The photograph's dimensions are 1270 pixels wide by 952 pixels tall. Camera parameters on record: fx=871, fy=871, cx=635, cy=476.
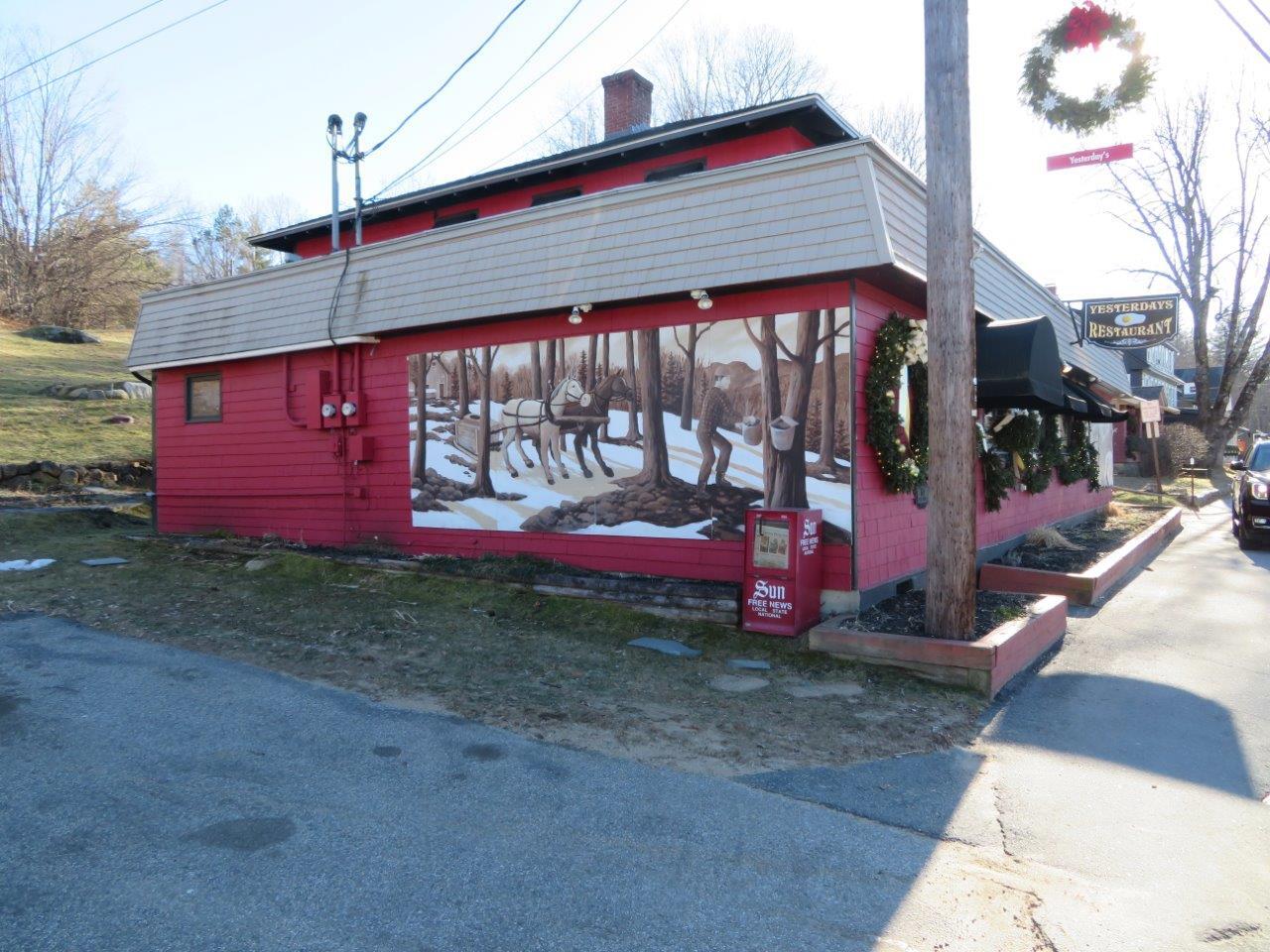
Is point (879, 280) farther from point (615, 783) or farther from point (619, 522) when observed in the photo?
point (615, 783)

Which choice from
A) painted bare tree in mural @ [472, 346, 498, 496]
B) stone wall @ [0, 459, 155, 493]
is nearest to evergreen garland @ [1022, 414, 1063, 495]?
painted bare tree in mural @ [472, 346, 498, 496]

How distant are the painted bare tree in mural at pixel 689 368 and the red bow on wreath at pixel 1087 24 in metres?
4.19

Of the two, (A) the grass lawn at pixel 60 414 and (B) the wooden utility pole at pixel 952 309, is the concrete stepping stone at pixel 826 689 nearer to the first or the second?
(B) the wooden utility pole at pixel 952 309

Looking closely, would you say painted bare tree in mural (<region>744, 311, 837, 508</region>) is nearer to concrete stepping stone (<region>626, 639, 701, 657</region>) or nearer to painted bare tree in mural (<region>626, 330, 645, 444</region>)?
painted bare tree in mural (<region>626, 330, 645, 444</region>)

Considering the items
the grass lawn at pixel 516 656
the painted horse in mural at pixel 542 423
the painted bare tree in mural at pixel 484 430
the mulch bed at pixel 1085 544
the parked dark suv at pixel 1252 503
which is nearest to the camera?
the grass lawn at pixel 516 656

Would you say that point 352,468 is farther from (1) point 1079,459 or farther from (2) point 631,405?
(1) point 1079,459

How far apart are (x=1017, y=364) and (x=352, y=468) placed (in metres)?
8.18

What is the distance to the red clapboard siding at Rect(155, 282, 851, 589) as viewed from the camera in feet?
28.9

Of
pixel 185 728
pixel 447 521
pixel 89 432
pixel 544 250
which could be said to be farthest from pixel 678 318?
pixel 89 432

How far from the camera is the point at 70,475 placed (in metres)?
18.0

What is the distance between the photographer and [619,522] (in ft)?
30.5

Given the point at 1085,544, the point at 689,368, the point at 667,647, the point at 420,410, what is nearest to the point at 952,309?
the point at 689,368

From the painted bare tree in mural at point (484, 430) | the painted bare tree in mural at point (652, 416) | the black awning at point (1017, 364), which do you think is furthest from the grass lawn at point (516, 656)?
the black awning at point (1017, 364)

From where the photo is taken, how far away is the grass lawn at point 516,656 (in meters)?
5.58
